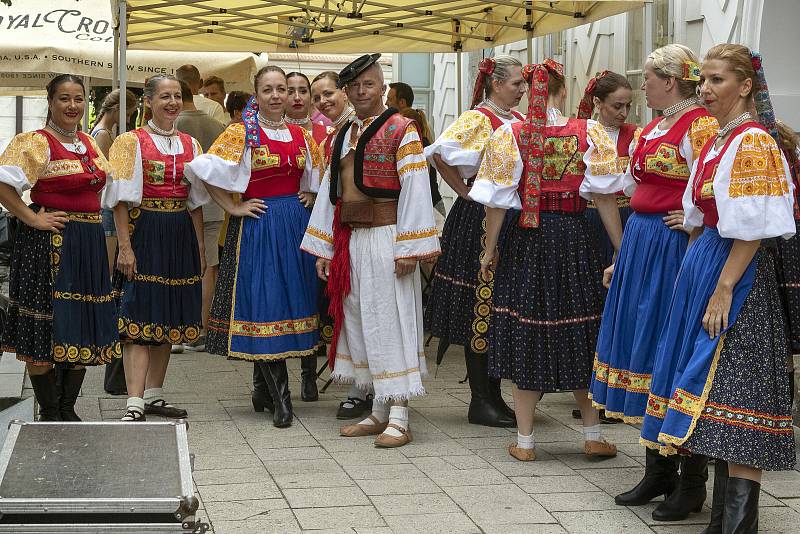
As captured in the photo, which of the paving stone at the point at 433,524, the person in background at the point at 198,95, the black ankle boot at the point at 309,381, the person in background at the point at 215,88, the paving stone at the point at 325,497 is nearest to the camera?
the paving stone at the point at 433,524

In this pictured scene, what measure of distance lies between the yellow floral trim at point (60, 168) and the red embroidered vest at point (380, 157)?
139cm

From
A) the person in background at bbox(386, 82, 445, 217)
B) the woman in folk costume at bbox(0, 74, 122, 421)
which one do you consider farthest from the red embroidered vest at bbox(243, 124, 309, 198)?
the person in background at bbox(386, 82, 445, 217)

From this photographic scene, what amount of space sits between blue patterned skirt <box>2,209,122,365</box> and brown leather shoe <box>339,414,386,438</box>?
1269mm

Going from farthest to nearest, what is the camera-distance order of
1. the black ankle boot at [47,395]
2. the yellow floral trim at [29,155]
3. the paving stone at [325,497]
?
1. the black ankle boot at [47,395]
2. the yellow floral trim at [29,155]
3. the paving stone at [325,497]

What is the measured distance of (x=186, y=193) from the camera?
261 inches

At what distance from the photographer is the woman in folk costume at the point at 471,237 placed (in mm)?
6223

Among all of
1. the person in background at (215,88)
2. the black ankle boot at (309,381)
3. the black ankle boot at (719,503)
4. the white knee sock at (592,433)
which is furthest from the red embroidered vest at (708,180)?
the person in background at (215,88)

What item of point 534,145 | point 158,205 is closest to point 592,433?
point 534,145

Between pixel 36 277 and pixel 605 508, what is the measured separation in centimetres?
303

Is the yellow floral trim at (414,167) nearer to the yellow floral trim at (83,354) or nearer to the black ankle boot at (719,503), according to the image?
the yellow floral trim at (83,354)

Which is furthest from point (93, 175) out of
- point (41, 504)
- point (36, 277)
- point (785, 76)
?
point (785, 76)

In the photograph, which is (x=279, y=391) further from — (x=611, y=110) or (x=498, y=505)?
(x=611, y=110)

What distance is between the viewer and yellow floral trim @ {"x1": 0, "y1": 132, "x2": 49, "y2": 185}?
230 inches

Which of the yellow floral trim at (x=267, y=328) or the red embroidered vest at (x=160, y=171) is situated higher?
the red embroidered vest at (x=160, y=171)
